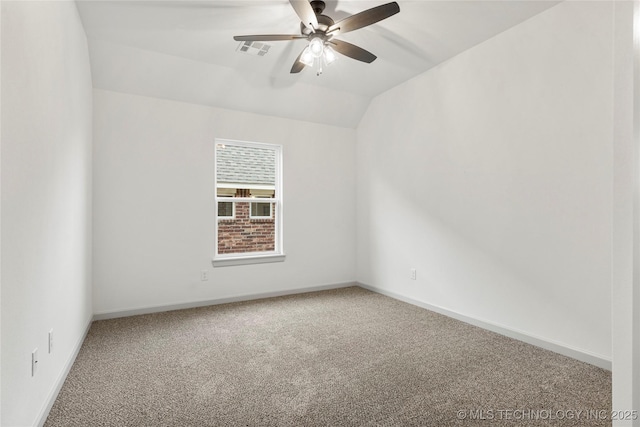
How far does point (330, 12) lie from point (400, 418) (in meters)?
3.02

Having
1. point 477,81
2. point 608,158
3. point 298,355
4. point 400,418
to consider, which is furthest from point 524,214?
point 298,355

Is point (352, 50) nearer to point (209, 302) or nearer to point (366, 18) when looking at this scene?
point (366, 18)

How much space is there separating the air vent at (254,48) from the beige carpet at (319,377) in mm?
2851

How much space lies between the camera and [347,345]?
9.33ft

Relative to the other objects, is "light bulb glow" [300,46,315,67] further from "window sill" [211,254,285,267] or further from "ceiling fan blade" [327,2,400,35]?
"window sill" [211,254,285,267]

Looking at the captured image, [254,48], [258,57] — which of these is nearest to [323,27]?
[254,48]

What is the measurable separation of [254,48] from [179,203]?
1972 mm

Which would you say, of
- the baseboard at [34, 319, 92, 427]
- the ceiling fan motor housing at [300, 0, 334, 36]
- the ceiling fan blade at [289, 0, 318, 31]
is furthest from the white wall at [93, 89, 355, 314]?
the ceiling fan blade at [289, 0, 318, 31]

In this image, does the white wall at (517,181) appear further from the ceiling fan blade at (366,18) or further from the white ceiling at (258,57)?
the ceiling fan blade at (366,18)

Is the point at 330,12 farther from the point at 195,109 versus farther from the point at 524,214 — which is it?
the point at 524,214

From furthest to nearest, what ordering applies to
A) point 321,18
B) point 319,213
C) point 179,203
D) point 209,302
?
point 319,213 → point 209,302 → point 179,203 → point 321,18

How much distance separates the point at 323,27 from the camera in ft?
8.46

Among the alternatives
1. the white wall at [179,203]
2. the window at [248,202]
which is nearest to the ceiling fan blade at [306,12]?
the white wall at [179,203]

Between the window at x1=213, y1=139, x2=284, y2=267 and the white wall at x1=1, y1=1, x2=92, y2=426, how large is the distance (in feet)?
5.84
